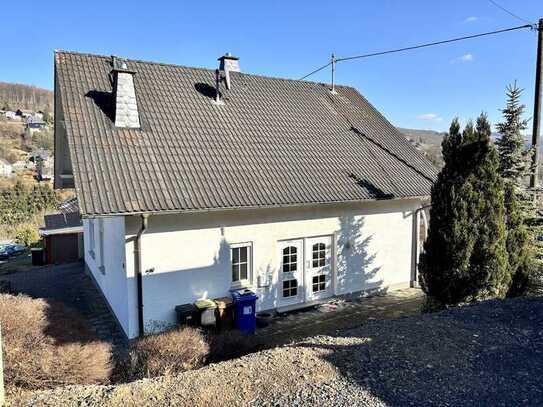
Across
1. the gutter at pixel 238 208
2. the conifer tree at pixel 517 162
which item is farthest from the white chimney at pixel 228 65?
the conifer tree at pixel 517 162

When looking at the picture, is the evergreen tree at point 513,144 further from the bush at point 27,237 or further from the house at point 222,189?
the bush at point 27,237

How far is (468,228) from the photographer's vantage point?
361 inches

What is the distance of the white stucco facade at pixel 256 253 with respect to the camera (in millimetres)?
8859

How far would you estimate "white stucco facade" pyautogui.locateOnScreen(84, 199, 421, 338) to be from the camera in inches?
349

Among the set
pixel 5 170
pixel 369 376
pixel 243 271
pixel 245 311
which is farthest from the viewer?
pixel 5 170

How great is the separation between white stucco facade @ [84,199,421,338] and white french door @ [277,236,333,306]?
30mm

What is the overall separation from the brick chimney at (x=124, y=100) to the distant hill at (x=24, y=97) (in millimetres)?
96681

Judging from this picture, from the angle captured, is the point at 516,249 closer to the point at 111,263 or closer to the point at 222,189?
the point at 222,189

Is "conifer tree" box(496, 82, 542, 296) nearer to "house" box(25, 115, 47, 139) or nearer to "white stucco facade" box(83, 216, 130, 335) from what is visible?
"white stucco facade" box(83, 216, 130, 335)

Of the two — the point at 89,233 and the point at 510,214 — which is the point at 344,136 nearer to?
the point at 510,214

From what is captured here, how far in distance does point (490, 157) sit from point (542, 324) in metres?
3.84

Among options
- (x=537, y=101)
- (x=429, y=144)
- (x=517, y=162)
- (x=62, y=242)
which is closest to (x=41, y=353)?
(x=517, y=162)

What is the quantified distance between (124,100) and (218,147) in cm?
265

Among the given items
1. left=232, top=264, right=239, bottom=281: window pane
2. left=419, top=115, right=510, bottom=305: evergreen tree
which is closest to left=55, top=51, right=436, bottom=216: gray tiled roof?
left=232, top=264, right=239, bottom=281: window pane
